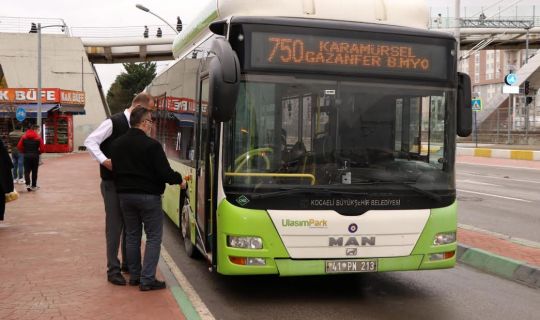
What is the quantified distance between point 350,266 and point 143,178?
209 cm

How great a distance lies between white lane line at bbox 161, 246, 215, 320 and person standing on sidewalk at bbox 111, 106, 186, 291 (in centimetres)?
39

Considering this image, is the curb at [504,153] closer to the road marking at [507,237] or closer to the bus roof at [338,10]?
the road marking at [507,237]

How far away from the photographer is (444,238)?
227 inches

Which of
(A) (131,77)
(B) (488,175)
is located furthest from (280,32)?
(A) (131,77)

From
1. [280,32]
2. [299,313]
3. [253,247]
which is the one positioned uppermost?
[280,32]

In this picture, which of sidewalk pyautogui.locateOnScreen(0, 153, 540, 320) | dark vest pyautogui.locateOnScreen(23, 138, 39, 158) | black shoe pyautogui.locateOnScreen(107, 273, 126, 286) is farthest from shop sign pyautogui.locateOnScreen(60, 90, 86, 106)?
black shoe pyautogui.locateOnScreen(107, 273, 126, 286)

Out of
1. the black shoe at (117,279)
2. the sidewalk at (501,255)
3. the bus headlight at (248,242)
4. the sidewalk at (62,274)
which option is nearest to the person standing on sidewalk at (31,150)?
the sidewalk at (62,274)

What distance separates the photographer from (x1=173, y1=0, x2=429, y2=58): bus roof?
5598mm

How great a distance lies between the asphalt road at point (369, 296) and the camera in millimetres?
5379

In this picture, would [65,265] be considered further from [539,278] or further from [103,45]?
[103,45]

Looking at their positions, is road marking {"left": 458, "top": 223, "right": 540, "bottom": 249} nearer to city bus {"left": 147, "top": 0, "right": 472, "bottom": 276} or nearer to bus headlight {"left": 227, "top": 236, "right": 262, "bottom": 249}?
city bus {"left": 147, "top": 0, "right": 472, "bottom": 276}

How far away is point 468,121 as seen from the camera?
5906mm

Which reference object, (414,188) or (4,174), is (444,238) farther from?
(4,174)

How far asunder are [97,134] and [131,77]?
88840 mm
